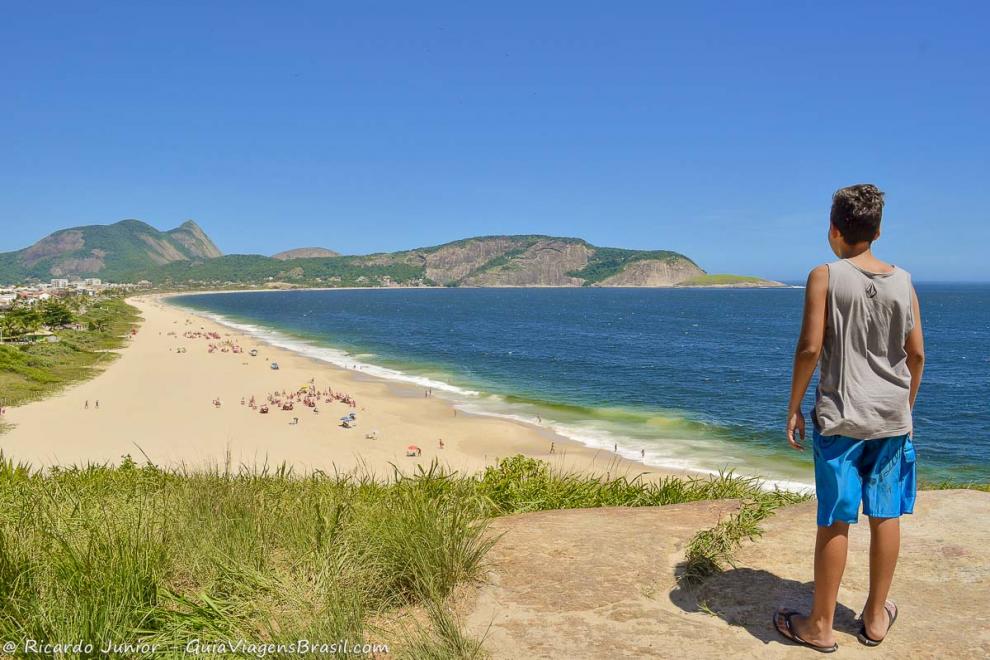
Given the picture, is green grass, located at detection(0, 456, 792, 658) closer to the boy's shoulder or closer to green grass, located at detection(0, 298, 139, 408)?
the boy's shoulder

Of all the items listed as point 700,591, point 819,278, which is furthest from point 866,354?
point 700,591

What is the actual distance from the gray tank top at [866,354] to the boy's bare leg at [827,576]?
1.90 feet

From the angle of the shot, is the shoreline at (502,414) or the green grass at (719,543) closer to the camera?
the green grass at (719,543)

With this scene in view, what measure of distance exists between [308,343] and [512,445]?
140 ft

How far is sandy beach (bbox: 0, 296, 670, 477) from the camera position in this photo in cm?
1970

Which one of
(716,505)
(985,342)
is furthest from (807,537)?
(985,342)

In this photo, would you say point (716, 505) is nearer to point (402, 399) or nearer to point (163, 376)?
point (402, 399)

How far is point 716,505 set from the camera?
19.4 feet

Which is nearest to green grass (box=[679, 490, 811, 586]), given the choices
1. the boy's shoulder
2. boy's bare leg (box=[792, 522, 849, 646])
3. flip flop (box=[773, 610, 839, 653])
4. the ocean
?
flip flop (box=[773, 610, 839, 653])

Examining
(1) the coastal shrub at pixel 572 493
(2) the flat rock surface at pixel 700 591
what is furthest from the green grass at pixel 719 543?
(1) the coastal shrub at pixel 572 493

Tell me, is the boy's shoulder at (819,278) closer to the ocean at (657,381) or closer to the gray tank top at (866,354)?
the gray tank top at (866,354)

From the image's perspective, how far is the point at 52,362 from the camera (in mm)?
38094

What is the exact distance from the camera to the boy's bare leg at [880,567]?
3.30 metres

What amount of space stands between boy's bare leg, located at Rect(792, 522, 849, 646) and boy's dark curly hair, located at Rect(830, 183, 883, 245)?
5.21 feet
